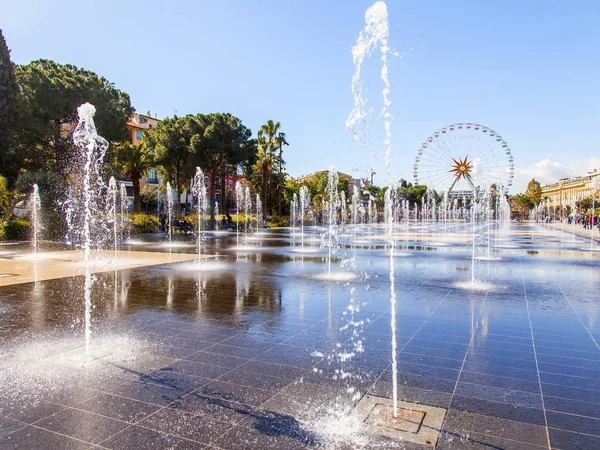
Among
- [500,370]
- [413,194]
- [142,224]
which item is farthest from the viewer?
[413,194]

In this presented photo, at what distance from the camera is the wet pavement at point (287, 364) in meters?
3.35

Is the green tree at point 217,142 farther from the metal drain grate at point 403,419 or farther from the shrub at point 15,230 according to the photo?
the metal drain grate at point 403,419

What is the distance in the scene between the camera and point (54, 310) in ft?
23.5

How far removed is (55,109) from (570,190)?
119 m

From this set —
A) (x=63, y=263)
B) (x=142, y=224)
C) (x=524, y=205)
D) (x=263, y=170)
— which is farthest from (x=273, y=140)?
(x=524, y=205)

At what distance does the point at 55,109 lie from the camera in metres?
29.1

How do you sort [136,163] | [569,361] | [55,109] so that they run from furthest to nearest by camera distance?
1. [136,163]
2. [55,109]
3. [569,361]

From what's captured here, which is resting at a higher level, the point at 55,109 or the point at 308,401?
the point at 55,109

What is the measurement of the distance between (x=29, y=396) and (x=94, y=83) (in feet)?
102

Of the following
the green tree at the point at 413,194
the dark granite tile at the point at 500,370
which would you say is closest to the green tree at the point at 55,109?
the dark granite tile at the point at 500,370

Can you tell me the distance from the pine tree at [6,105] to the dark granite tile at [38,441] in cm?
2818

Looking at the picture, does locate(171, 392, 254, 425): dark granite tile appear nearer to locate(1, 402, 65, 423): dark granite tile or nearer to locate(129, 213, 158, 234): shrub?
locate(1, 402, 65, 423): dark granite tile

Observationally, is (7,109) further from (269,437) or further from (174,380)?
(269,437)

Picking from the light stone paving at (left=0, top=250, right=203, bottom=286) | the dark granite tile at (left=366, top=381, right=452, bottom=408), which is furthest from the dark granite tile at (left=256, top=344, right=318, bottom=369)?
the light stone paving at (left=0, top=250, right=203, bottom=286)
